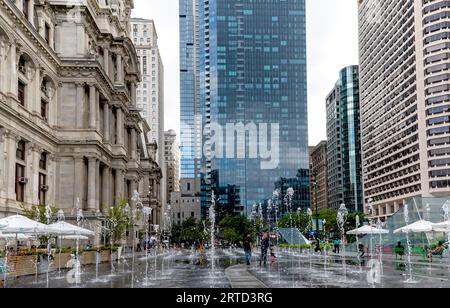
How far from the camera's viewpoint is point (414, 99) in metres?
107

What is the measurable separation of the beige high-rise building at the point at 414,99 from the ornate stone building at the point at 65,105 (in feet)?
129

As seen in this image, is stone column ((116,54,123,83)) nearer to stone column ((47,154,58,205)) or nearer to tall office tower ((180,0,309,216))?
stone column ((47,154,58,205))

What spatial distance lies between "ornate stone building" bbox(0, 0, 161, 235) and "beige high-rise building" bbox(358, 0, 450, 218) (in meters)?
39.3

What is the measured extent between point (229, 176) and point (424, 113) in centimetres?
8874

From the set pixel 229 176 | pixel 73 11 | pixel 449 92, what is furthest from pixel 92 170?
pixel 449 92

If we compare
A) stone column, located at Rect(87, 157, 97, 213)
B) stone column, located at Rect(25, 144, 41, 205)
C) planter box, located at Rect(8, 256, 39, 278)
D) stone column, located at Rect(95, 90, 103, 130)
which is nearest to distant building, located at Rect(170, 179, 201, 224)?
stone column, located at Rect(95, 90, 103, 130)

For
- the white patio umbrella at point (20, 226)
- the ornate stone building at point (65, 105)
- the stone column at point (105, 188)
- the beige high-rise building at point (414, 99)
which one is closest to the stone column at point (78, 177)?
the ornate stone building at point (65, 105)

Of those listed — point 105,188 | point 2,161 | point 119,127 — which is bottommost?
point 105,188

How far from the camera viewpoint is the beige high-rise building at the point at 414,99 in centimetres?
9831

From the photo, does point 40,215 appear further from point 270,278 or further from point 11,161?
point 270,278

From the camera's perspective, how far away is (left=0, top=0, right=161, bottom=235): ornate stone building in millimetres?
42719

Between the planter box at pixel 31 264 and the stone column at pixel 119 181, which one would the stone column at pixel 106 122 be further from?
the planter box at pixel 31 264

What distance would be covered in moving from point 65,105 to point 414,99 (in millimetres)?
70946

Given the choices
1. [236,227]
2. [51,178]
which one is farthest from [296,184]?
[236,227]
